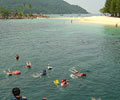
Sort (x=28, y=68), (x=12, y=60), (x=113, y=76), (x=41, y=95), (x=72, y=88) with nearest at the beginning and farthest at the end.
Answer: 1. (x=41, y=95)
2. (x=72, y=88)
3. (x=113, y=76)
4. (x=28, y=68)
5. (x=12, y=60)

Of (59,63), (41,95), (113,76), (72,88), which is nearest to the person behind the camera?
(41,95)

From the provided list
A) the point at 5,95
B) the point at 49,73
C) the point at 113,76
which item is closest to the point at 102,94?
the point at 113,76

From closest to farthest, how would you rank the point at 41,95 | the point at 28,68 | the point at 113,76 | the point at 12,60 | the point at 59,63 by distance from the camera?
the point at 41,95, the point at 113,76, the point at 28,68, the point at 59,63, the point at 12,60

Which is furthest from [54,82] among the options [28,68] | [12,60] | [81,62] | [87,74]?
[12,60]

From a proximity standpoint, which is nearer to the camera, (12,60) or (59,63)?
(59,63)

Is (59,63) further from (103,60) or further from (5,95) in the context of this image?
(5,95)

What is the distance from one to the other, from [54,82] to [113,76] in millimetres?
8637

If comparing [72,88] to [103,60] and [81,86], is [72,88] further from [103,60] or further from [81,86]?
[103,60]

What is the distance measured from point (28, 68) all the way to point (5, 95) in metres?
8.73

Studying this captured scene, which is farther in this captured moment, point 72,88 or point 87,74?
point 87,74

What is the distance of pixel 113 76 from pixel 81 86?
5.78 metres

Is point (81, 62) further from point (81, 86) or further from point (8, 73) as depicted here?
point (8, 73)

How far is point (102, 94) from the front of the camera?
18.0 metres

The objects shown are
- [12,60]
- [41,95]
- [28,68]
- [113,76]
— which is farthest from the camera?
[12,60]
